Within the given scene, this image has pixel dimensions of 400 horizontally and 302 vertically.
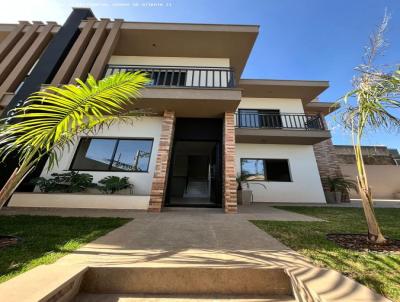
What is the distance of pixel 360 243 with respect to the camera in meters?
2.15

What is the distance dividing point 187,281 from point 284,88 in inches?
371

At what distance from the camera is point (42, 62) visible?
567cm

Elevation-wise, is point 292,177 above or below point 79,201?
above

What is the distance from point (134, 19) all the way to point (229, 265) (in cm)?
810

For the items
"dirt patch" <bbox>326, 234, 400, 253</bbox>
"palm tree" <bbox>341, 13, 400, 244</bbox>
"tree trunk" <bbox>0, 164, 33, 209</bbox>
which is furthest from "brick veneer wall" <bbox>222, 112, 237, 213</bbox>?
"tree trunk" <bbox>0, 164, 33, 209</bbox>

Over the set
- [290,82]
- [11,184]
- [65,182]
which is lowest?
[11,184]

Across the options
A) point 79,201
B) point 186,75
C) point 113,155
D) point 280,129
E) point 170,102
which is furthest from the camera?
point 280,129

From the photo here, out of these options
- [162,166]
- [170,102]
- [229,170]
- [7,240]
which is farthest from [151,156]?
[7,240]

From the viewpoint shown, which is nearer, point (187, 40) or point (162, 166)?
point (162, 166)

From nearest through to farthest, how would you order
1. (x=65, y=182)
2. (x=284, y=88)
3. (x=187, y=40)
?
1. (x=65, y=182)
2. (x=187, y=40)
3. (x=284, y=88)

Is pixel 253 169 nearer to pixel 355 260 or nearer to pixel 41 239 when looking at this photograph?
pixel 355 260

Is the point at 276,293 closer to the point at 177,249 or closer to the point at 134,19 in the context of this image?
the point at 177,249

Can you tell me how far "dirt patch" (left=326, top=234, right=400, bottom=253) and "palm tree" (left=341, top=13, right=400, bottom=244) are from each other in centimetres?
9

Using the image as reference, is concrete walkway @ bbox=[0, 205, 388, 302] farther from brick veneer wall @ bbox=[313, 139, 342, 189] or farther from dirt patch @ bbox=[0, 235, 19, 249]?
brick veneer wall @ bbox=[313, 139, 342, 189]
